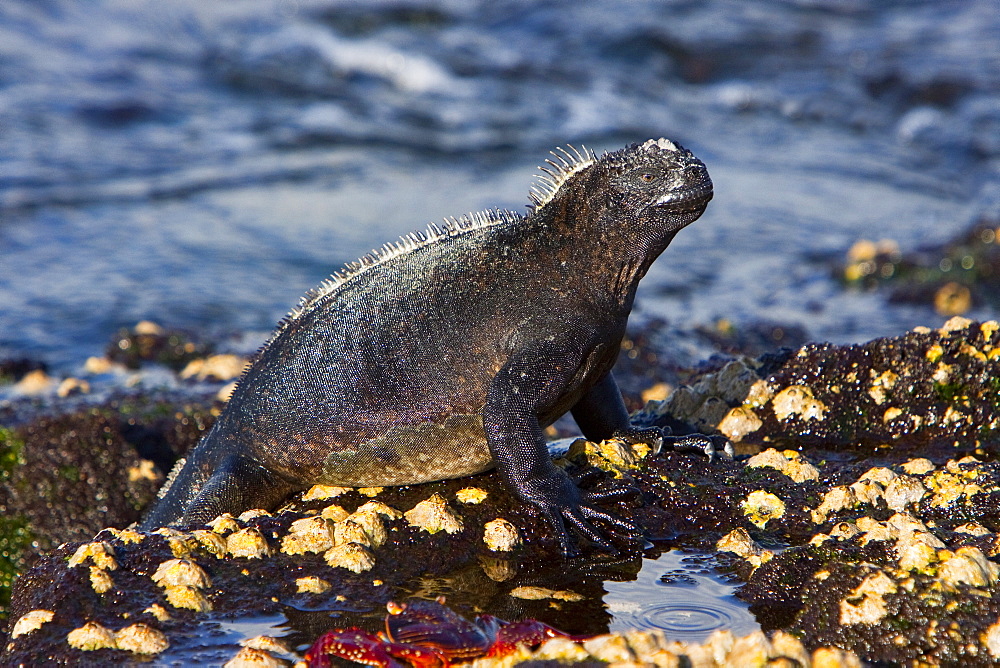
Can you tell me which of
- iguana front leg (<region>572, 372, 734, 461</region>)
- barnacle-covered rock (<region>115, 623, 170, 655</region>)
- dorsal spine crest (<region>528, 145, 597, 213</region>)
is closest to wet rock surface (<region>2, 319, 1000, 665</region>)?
barnacle-covered rock (<region>115, 623, 170, 655</region>)

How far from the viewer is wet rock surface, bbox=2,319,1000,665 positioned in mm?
3266

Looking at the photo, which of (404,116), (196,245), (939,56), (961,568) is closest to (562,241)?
(961,568)

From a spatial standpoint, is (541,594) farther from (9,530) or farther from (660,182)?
(9,530)

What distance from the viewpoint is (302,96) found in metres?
18.6

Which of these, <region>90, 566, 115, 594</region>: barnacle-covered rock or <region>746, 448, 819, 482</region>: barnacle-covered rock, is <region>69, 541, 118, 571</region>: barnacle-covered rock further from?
Answer: <region>746, 448, 819, 482</region>: barnacle-covered rock

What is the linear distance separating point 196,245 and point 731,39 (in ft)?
43.6

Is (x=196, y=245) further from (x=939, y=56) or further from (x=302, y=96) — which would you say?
(x=939, y=56)

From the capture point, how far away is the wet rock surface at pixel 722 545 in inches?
129

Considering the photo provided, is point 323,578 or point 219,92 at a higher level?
point 219,92

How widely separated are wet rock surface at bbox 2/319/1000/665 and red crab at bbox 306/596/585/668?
16cm

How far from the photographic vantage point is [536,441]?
4.29 m

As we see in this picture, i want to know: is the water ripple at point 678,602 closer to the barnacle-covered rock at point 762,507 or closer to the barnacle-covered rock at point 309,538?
the barnacle-covered rock at point 762,507

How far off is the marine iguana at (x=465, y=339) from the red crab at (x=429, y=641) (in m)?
1.34

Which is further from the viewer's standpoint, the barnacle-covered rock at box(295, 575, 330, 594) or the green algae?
the green algae
